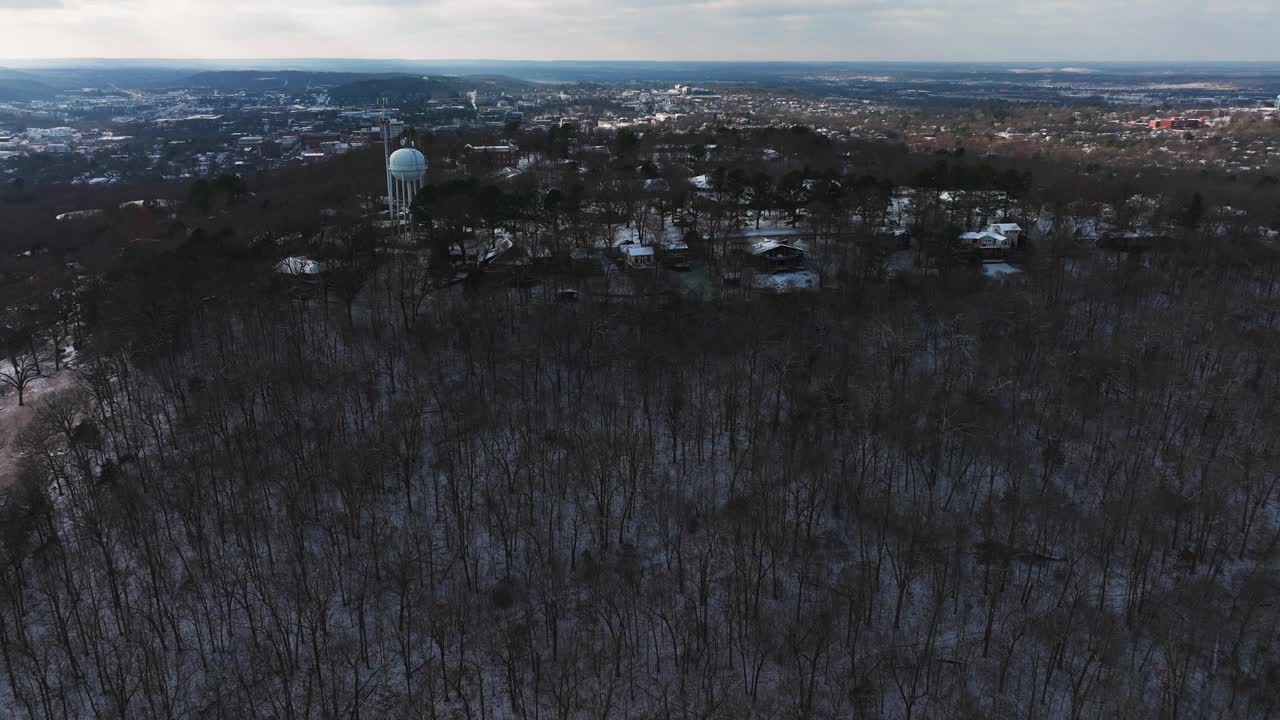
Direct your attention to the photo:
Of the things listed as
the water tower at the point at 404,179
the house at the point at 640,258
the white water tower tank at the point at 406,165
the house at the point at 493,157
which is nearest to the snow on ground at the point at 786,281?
the house at the point at 640,258

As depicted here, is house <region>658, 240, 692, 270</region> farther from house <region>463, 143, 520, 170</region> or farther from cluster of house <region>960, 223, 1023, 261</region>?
house <region>463, 143, 520, 170</region>

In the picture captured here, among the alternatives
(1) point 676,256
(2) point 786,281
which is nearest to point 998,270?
(2) point 786,281

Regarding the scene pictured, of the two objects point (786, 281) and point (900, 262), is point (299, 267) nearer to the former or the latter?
point (786, 281)

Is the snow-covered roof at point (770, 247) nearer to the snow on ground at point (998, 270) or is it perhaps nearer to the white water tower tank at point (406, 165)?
the snow on ground at point (998, 270)

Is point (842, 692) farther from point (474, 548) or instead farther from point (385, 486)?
point (385, 486)

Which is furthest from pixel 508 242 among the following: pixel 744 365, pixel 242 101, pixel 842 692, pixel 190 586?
pixel 242 101

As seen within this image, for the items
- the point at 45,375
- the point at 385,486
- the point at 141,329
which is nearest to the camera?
the point at 385,486
